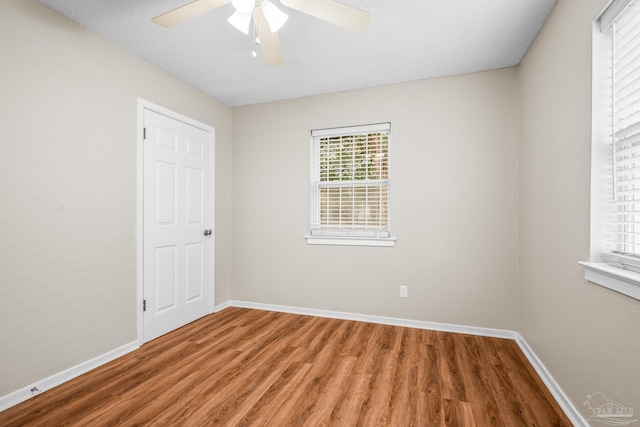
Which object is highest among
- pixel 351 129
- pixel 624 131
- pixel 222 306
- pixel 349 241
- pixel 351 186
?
pixel 351 129

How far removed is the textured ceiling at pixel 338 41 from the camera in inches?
82.5

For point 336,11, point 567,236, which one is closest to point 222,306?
point 336,11

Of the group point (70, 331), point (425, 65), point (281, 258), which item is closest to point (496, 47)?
point (425, 65)

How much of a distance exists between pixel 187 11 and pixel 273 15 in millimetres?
499

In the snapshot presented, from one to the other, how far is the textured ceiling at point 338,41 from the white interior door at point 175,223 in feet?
2.20

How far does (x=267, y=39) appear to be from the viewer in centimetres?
189

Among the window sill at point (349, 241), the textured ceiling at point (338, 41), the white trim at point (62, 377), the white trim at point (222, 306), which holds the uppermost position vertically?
the textured ceiling at point (338, 41)

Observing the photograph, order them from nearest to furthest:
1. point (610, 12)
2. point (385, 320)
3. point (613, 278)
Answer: point (613, 278)
point (610, 12)
point (385, 320)

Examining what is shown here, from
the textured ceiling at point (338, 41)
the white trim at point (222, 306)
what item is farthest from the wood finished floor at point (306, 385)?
the textured ceiling at point (338, 41)

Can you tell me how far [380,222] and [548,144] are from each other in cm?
166

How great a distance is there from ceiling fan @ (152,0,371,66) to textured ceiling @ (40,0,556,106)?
1.32 feet

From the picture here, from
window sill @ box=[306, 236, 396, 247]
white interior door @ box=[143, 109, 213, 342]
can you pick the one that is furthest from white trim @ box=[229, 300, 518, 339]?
window sill @ box=[306, 236, 396, 247]

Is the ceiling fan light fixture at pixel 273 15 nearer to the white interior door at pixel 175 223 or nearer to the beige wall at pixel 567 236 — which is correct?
the beige wall at pixel 567 236

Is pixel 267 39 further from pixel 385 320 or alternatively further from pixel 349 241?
pixel 385 320
